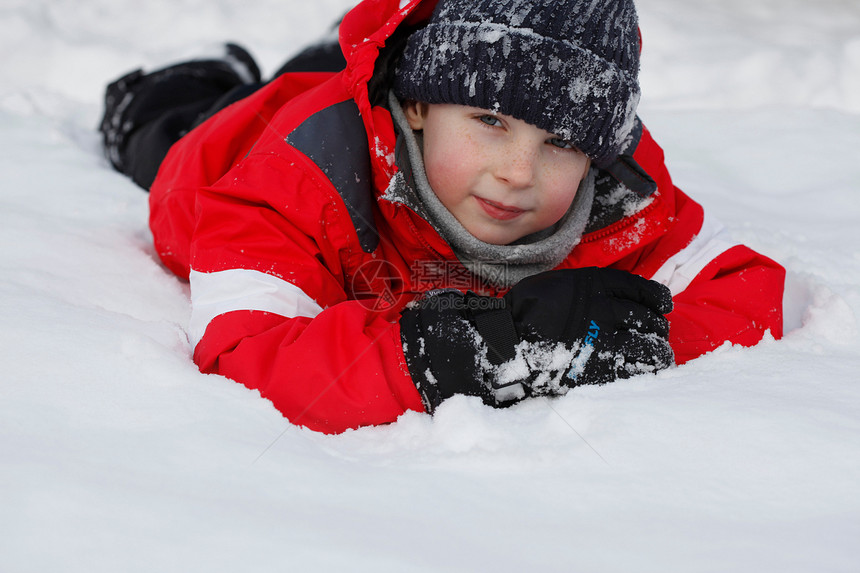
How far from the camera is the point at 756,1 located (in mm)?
4773

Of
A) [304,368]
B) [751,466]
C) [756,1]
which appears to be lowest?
[304,368]

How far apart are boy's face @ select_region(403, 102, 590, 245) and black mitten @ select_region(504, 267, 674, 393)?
0.27 metres

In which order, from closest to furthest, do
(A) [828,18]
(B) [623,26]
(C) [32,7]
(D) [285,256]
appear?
1. (D) [285,256]
2. (B) [623,26]
3. (C) [32,7]
4. (A) [828,18]

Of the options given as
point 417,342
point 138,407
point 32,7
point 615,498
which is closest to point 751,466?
point 615,498

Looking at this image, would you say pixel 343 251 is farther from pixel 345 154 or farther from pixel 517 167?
pixel 517 167

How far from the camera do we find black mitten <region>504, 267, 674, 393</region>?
108cm

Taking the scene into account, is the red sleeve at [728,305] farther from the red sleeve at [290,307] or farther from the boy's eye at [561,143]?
the red sleeve at [290,307]

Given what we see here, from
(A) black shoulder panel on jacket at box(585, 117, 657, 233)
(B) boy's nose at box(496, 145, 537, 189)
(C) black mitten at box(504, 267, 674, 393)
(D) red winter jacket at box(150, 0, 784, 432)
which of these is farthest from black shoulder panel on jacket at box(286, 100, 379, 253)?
(A) black shoulder panel on jacket at box(585, 117, 657, 233)

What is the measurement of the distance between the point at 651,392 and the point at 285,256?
61 cm

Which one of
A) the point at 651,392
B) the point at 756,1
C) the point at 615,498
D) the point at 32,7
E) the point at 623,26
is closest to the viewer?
the point at 615,498

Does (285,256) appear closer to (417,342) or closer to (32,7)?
(417,342)

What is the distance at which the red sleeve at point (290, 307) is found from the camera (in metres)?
1.06

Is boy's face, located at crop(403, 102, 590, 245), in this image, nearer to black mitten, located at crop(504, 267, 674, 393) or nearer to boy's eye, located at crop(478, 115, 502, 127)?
boy's eye, located at crop(478, 115, 502, 127)

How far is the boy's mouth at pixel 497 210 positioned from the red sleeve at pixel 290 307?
0.24m
